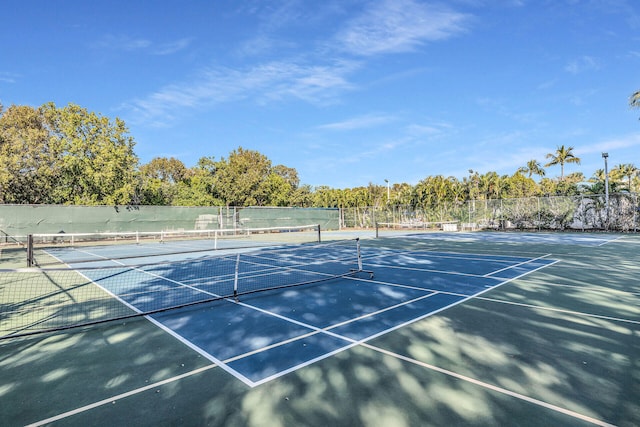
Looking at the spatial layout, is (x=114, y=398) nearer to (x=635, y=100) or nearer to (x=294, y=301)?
(x=294, y=301)

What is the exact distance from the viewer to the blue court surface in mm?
4766

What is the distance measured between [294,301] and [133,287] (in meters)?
5.14

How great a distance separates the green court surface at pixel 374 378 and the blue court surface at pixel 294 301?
23cm

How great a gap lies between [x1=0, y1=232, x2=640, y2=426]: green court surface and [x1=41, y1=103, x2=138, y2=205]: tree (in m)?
30.6

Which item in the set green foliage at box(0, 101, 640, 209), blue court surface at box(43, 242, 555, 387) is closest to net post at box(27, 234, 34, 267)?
blue court surface at box(43, 242, 555, 387)

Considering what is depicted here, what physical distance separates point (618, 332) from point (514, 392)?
3064 mm

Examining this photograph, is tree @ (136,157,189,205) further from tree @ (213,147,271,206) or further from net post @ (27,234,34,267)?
net post @ (27,234,34,267)

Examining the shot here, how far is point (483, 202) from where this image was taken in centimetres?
3578

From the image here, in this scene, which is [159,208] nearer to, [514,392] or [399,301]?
[399,301]

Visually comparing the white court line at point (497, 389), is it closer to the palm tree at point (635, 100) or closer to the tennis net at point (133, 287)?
the tennis net at point (133, 287)

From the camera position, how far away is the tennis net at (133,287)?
256 inches

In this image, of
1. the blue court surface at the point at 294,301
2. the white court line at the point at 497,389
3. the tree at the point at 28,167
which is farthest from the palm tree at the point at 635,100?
the tree at the point at 28,167

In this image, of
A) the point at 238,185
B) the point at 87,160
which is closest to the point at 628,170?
the point at 238,185

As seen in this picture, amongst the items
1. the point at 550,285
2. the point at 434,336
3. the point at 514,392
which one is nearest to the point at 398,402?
the point at 514,392
